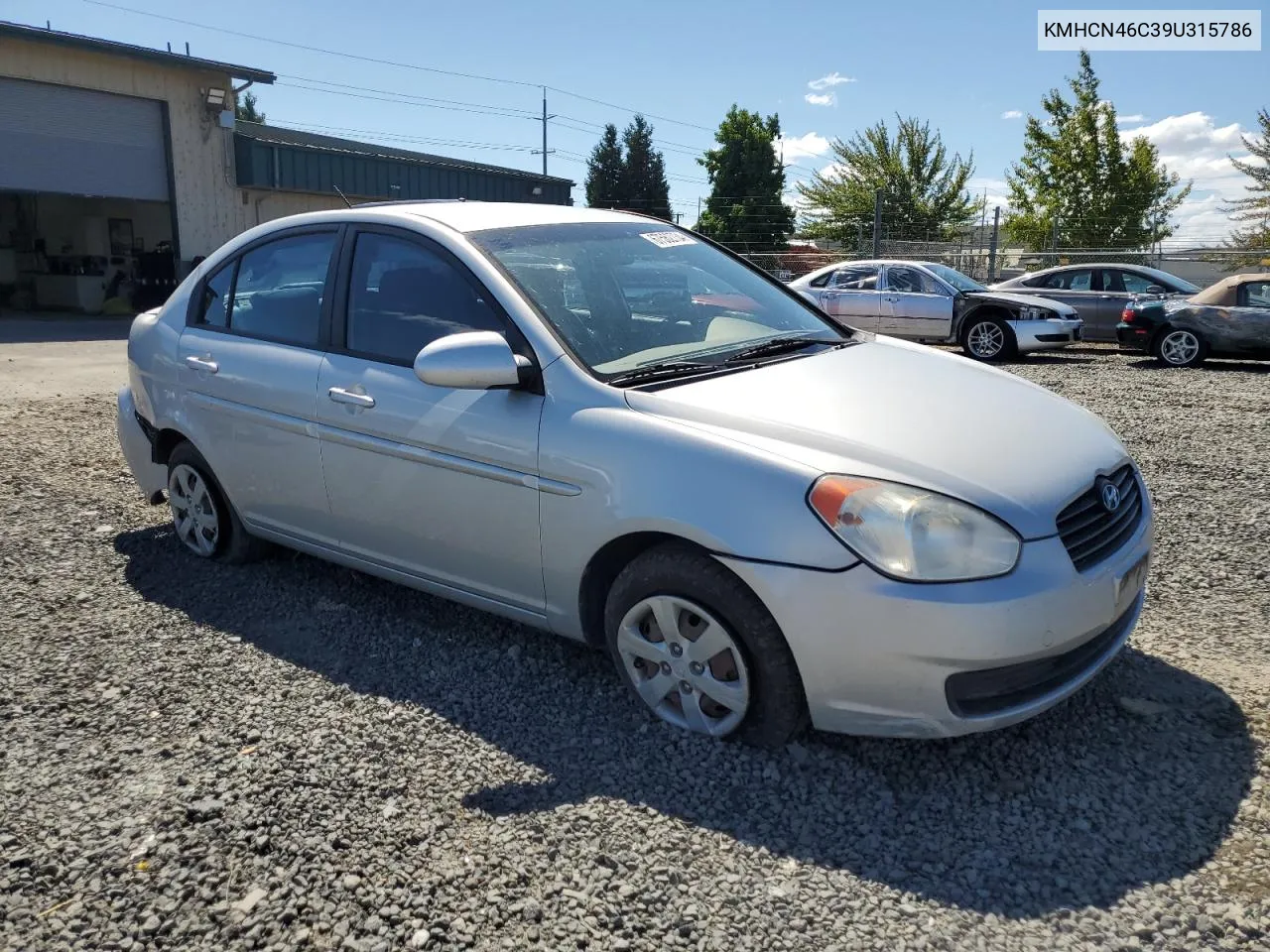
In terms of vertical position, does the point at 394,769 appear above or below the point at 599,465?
below

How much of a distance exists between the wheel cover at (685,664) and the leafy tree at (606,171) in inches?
2124

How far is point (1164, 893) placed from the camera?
2.38 meters

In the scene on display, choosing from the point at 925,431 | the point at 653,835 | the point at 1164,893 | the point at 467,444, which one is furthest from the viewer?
the point at 467,444

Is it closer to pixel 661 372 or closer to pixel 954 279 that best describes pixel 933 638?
pixel 661 372

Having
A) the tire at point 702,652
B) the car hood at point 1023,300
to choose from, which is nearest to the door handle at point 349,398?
the tire at point 702,652

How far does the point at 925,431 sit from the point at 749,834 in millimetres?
1274

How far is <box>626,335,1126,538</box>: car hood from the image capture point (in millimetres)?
2777

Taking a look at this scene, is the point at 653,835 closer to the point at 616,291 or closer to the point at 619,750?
the point at 619,750

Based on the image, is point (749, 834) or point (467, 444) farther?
point (467, 444)

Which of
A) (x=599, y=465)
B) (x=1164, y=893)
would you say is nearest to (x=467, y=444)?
(x=599, y=465)

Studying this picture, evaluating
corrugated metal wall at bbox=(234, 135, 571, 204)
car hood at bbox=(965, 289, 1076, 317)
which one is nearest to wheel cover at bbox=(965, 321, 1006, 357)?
car hood at bbox=(965, 289, 1076, 317)

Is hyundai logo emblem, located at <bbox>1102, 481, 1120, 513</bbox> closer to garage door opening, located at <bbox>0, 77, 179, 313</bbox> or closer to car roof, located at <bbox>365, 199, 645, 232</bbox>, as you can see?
car roof, located at <bbox>365, 199, 645, 232</bbox>

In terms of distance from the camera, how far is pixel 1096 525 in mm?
2953

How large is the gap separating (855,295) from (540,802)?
1348 cm
